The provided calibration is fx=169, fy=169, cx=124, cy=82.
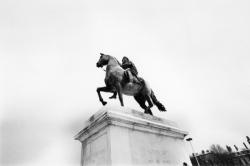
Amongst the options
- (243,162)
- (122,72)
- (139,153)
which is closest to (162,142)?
(139,153)

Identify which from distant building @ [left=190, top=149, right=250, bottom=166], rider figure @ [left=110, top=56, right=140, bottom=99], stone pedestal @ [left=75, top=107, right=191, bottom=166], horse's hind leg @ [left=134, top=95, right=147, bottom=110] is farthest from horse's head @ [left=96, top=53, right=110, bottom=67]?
distant building @ [left=190, top=149, right=250, bottom=166]

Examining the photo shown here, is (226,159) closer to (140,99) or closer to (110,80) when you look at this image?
(140,99)

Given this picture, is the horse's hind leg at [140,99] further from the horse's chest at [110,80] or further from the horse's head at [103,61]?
the horse's head at [103,61]

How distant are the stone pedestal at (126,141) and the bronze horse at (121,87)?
0.98 metres

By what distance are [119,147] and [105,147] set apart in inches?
10.4

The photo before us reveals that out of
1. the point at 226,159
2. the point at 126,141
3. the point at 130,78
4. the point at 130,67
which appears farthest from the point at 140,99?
the point at 226,159

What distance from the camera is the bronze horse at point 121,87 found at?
15.7 feet

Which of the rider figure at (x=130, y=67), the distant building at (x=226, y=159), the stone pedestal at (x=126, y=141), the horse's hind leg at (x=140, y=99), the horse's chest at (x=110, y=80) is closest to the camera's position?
the stone pedestal at (x=126, y=141)

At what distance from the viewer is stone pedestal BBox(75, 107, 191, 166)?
10.1 ft

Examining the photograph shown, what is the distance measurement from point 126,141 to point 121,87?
1.94 metres

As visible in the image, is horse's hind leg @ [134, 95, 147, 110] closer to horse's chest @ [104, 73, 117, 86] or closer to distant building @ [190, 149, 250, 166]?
horse's chest @ [104, 73, 117, 86]

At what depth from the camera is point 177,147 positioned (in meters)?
4.21

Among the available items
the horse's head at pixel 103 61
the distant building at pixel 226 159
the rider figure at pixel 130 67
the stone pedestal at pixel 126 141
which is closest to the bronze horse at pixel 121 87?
the horse's head at pixel 103 61

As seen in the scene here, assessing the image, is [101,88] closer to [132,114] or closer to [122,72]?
[122,72]
